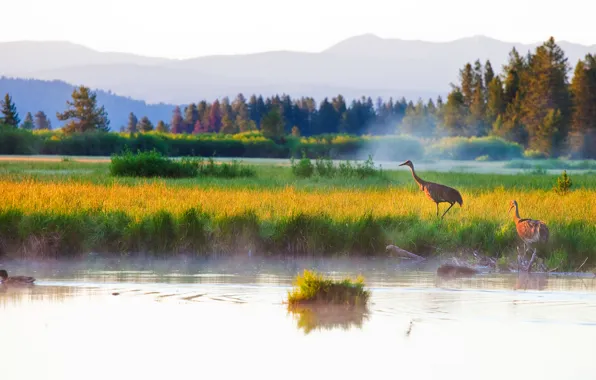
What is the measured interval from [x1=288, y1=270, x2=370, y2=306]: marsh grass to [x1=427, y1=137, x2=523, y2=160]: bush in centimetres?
6882

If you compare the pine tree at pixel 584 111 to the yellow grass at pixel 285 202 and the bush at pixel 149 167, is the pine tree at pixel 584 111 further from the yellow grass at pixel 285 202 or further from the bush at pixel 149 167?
the yellow grass at pixel 285 202

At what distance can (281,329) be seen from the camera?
1182 centimetres

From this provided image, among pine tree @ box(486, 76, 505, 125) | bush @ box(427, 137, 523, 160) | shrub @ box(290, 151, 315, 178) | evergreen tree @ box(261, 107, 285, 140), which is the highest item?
pine tree @ box(486, 76, 505, 125)

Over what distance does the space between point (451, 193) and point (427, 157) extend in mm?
59808

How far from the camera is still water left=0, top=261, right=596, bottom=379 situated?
393 inches

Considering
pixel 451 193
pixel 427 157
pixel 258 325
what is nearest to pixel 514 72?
pixel 427 157

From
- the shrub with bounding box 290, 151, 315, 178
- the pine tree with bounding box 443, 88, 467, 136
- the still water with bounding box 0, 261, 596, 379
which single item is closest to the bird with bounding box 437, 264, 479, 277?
the still water with bounding box 0, 261, 596, 379

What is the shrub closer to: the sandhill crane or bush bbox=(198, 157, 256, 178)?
bush bbox=(198, 157, 256, 178)

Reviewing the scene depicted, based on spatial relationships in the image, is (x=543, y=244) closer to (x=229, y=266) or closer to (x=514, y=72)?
(x=229, y=266)

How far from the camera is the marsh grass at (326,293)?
13.2 m

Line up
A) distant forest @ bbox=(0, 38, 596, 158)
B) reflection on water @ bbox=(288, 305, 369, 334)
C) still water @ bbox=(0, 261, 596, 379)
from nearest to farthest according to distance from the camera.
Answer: still water @ bbox=(0, 261, 596, 379) → reflection on water @ bbox=(288, 305, 369, 334) → distant forest @ bbox=(0, 38, 596, 158)

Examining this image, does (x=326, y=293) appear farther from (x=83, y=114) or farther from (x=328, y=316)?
(x=83, y=114)

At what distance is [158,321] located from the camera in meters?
12.1

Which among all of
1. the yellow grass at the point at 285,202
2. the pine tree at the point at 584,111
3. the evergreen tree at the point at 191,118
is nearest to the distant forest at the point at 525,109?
the pine tree at the point at 584,111
